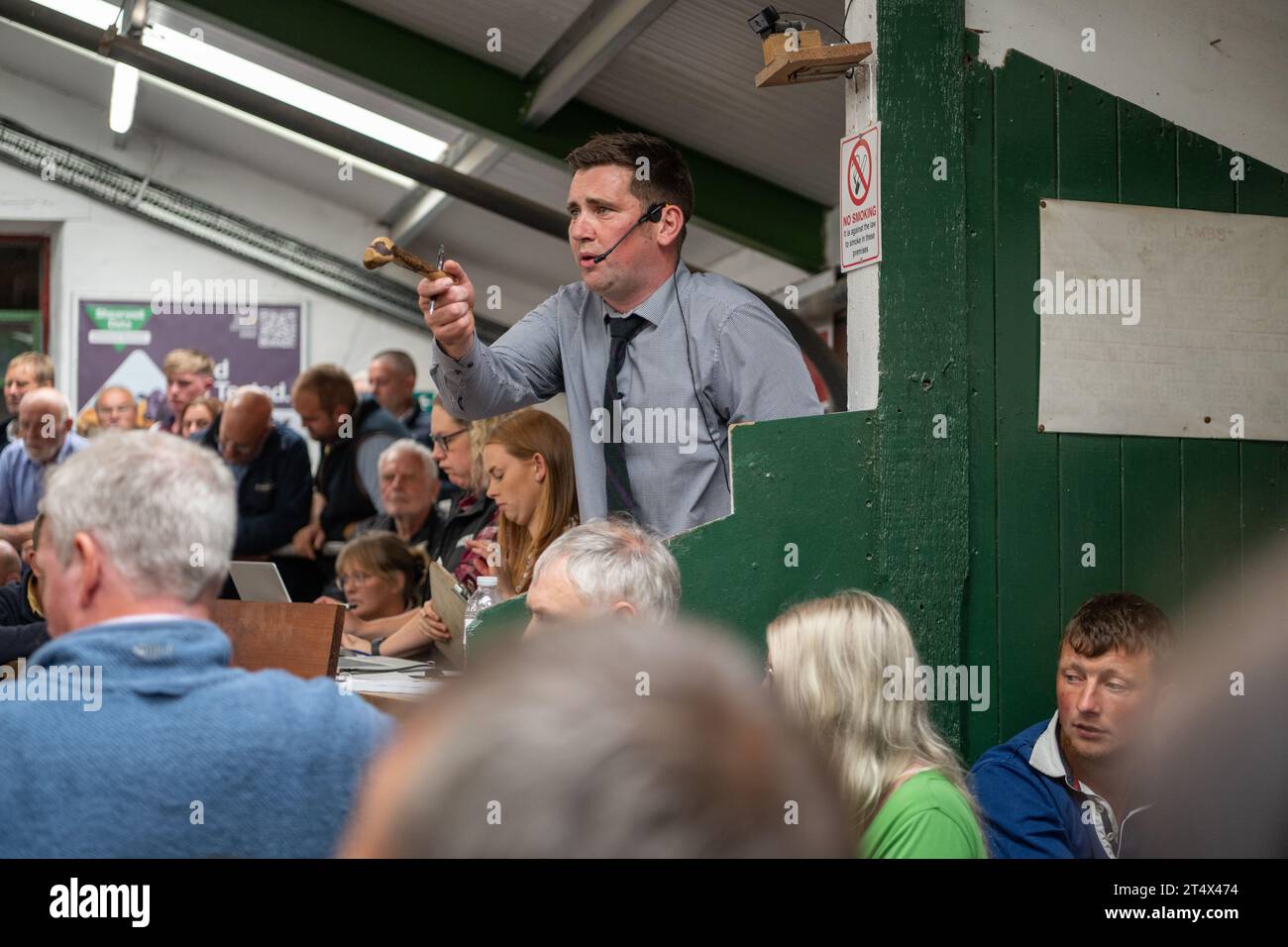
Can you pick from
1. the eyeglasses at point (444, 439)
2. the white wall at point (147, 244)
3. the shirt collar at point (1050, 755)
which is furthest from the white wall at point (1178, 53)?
the white wall at point (147, 244)

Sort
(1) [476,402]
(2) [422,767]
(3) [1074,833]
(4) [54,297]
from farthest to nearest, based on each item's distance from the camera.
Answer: (4) [54,297] < (1) [476,402] < (3) [1074,833] < (2) [422,767]

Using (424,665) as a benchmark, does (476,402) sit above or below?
above

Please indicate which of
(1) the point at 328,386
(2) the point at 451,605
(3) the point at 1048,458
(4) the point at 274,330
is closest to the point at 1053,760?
(3) the point at 1048,458

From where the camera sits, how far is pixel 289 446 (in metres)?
6.23

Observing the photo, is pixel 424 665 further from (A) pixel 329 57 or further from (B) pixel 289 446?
(A) pixel 329 57

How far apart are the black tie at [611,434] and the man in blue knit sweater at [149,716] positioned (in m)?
1.58

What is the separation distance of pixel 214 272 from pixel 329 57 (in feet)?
18.7

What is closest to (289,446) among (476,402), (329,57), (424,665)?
(329,57)

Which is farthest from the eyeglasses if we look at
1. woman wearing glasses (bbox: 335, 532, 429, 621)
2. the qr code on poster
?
the qr code on poster

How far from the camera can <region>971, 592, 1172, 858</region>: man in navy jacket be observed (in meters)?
2.58

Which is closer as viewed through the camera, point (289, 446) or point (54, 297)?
point (289, 446)
